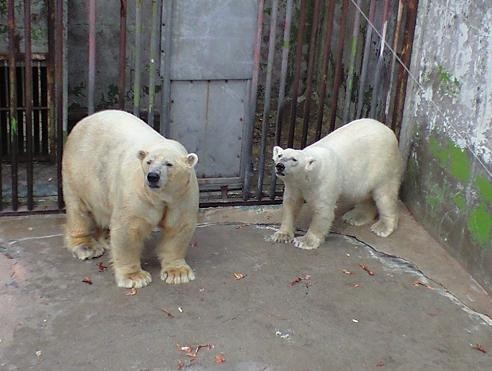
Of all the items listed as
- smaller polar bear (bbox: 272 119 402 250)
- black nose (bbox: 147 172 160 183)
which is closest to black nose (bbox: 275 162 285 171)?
smaller polar bear (bbox: 272 119 402 250)

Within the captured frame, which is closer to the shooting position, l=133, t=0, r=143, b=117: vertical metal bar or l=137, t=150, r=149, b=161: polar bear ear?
l=137, t=150, r=149, b=161: polar bear ear

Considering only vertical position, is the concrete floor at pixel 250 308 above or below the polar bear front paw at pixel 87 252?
below

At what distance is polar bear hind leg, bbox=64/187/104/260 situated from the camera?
551cm

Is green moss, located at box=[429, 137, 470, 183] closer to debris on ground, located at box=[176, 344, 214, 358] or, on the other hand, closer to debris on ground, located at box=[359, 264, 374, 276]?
debris on ground, located at box=[359, 264, 374, 276]

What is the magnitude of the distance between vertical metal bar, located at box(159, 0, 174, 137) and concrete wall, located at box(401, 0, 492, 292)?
6.91 ft

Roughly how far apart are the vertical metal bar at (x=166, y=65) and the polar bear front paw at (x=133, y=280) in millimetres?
1529

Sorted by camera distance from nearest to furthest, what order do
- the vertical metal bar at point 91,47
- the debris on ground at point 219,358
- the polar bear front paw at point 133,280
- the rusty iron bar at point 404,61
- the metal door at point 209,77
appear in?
the debris on ground at point 219,358 < the polar bear front paw at point 133,280 < the vertical metal bar at point 91,47 < the metal door at point 209,77 < the rusty iron bar at point 404,61

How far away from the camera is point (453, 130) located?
5.95m

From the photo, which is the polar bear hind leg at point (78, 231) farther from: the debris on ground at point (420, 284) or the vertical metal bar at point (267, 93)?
the debris on ground at point (420, 284)

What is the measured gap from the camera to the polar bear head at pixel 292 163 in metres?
5.50

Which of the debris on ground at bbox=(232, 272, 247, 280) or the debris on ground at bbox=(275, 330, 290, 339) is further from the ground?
the debris on ground at bbox=(232, 272, 247, 280)

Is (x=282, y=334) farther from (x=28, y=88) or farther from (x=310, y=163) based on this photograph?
(x=28, y=88)


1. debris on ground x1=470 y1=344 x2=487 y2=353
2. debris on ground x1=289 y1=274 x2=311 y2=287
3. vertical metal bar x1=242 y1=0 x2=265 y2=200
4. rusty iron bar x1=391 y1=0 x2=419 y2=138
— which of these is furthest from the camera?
rusty iron bar x1=391 y1=0 x2=419 y2=138

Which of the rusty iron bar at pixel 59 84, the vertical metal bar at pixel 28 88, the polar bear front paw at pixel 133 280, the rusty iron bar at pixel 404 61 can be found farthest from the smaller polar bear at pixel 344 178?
the vertical metal bar at pixel 28 88
